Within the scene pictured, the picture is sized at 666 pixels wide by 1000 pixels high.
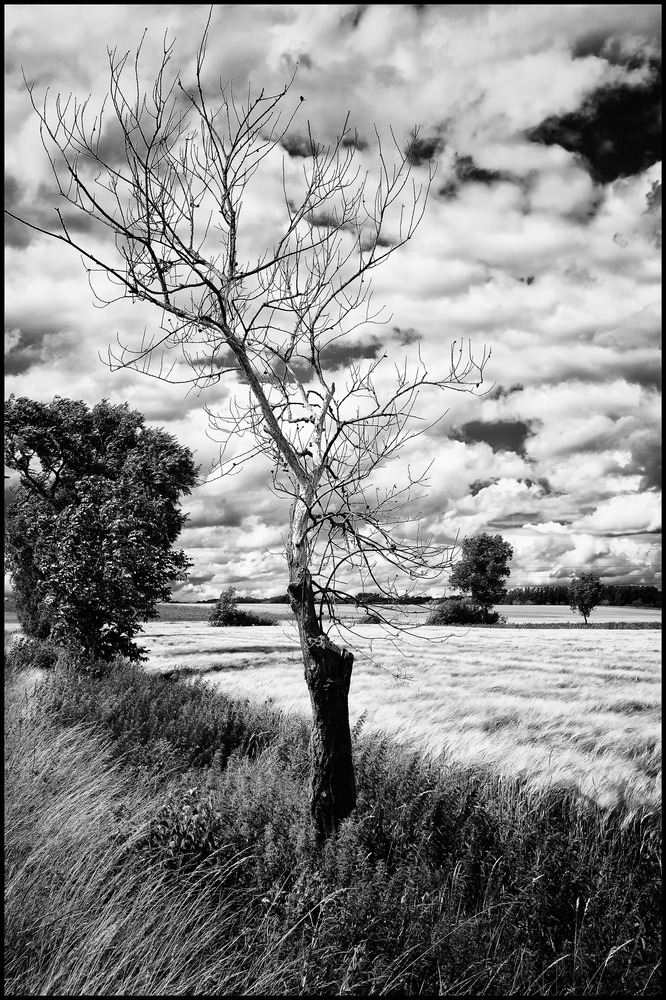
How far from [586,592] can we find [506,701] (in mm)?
51537

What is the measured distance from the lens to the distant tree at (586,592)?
2359 inches

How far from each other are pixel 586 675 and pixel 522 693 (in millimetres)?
5764

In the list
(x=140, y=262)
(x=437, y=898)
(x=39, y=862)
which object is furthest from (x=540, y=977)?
(x=140, y=262)

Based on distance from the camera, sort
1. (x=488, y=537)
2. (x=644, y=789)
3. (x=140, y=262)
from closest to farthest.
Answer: (x=140, y=262), (x=644, y=789), (x=488, y=537)

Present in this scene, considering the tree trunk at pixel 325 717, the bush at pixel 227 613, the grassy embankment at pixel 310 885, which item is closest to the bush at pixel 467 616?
the bush at pixel 227 613

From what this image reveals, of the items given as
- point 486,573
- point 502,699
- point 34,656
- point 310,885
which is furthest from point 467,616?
point 310,885

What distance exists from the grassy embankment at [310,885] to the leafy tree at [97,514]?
27.0ft

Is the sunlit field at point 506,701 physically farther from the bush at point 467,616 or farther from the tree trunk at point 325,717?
the bush at point 467,616

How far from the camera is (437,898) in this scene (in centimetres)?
489

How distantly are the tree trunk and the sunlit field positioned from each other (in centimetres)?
40

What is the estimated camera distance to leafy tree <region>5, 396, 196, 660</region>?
1580 cm

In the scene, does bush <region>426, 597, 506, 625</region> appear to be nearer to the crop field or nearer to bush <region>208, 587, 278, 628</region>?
bush <region>208, 587, 278, 628</region>

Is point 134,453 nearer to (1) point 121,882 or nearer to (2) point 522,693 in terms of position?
(2) point 522,693

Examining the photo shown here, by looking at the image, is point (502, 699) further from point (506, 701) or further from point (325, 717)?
point (325, 717)
